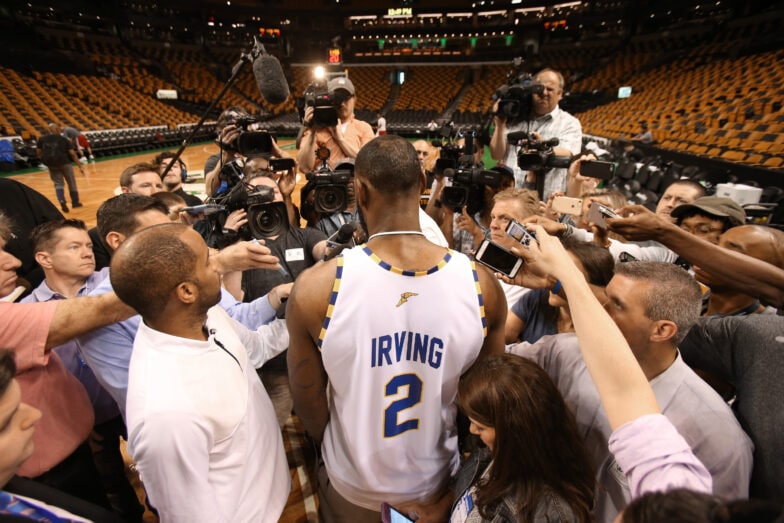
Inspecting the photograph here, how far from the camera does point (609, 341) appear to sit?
3.12 ft

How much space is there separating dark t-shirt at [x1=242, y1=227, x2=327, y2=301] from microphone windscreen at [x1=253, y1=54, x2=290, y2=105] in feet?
2.94

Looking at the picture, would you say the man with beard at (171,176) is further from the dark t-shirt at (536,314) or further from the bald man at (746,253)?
the bald man at (746,253)

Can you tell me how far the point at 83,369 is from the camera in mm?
1850

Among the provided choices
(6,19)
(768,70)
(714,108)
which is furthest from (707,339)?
(6,19)

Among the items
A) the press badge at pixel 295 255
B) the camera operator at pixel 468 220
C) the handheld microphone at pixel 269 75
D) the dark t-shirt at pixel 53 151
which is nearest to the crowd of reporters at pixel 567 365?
the press badge at pixel 295 255

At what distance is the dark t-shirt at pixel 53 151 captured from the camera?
6922 millimetres

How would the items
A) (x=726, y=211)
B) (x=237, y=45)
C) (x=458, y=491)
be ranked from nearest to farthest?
(x=458, y=491)
(x=726, y=211)
(x=237, y=45)

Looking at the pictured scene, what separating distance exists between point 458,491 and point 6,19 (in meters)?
24.4

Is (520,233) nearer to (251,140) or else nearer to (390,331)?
(390,331)

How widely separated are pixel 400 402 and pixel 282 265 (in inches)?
58.7

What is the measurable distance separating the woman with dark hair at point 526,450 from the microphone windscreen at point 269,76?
2040mm

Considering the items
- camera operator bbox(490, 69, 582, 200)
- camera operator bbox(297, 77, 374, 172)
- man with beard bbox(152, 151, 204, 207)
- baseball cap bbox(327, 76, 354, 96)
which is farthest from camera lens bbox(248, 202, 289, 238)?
man with beard bbox(152, 151, 204, 207)

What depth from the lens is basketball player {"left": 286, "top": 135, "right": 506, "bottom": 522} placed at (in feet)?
3.55

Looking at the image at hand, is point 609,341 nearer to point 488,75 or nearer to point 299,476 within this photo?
point 299,476
